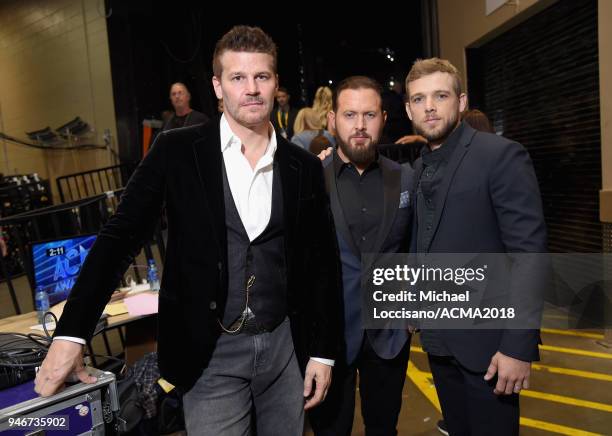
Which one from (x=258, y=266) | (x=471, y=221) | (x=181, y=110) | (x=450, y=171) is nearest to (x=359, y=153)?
(x=450, y=171)

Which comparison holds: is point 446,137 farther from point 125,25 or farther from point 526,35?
point 125,25

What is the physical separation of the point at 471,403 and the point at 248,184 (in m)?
1.20

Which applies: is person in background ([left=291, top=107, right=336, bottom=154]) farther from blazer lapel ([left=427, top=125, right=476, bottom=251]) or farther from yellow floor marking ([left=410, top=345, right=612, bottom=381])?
blazer lapel ([left=427, top=125, right=476, bottom=251])

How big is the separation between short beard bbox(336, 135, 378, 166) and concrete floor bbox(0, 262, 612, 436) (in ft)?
5.97

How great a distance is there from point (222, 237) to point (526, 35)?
559 centimetres

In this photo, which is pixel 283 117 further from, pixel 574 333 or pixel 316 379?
pixel 316 379

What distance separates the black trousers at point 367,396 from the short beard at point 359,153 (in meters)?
0.77

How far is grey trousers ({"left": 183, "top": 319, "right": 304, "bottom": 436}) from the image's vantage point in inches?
62.1

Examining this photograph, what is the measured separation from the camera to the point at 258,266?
160 cm

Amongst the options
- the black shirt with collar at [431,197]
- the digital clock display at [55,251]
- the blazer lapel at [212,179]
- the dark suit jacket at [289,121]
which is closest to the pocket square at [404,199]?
the black shirt with collar at [431,197]

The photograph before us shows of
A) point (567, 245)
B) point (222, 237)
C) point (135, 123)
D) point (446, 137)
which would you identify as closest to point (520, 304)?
point (446, 137)

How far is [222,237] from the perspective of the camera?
60.5 inches

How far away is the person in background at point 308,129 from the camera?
474 centimetres

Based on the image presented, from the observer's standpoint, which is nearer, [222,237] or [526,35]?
[222,237]
